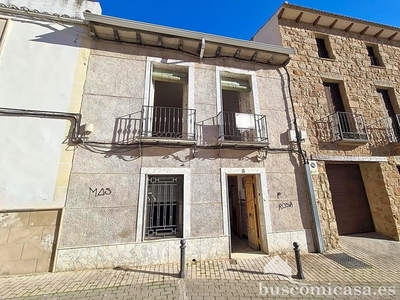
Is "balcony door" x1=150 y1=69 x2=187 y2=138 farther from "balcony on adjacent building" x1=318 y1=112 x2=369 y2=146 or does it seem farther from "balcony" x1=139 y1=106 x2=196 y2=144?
"balcony on adjacent building" x1=318 y1=112 x2=369 y2=146

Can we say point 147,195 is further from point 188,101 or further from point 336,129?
point 336,129

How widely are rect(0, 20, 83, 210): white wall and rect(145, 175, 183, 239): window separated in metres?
2.29

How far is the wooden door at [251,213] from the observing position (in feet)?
18.9

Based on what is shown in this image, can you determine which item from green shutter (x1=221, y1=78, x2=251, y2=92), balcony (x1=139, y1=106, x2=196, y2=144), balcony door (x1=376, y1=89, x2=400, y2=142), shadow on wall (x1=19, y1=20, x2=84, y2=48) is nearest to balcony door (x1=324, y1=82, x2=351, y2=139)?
balcony door (x1=376, y1=89, x2=400, y2=142)

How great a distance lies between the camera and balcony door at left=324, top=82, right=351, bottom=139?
6662 millimetres

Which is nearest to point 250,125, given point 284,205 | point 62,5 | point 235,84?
point 235,84

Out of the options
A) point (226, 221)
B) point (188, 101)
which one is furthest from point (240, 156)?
point (188, 101)

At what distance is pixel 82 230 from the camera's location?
4344 millimetres

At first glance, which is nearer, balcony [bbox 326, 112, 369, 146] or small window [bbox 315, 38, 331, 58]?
balcony [bbox 326, 112, 369, 146]

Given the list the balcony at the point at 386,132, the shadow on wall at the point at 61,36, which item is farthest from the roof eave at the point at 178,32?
the balcony at the point at 386,132

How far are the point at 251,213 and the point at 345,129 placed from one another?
17.2 ft

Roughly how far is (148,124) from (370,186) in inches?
354

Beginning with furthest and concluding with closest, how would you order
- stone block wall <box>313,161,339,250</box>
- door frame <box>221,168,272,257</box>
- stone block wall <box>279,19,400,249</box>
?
stone block wall <box>279,19,400,249</box> < stone block wall <box>313,161,339,250</box> < door frame <box>221,168,272,257</box>

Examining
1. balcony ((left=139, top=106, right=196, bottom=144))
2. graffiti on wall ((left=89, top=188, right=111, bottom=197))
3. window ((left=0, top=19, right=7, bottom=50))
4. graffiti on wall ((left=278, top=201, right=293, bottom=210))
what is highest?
window ((left=0, top=19, right=7, bottom=50))
